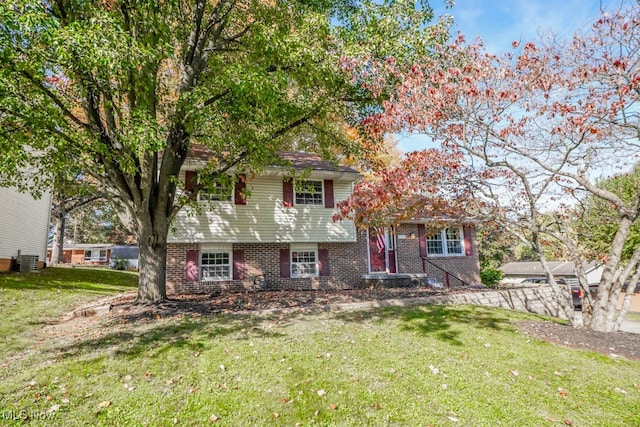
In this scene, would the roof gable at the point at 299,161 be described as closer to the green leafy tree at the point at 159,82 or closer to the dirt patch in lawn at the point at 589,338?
the green leafy tree at the point at 159,82

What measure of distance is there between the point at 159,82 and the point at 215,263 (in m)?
6.62

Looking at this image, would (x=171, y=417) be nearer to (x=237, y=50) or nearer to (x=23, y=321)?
(x=23, y=321)

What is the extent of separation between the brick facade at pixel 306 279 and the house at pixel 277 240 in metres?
0.04

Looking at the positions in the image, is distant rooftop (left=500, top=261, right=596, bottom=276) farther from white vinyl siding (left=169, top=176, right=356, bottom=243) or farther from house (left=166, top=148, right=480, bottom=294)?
white vinyl siding (left=169, top=176, right=356, bottom=243)

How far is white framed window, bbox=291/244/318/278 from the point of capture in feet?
45.1

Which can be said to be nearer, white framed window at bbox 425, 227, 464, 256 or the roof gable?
the roof gable

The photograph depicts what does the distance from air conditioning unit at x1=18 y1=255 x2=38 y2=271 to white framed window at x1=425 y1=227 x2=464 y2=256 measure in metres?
17.5

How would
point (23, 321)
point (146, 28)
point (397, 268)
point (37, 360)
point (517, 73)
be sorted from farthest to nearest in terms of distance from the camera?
point (397, 268) < point (146, 28) < point (23, 321) < point (517, 73) < point (37, 360)

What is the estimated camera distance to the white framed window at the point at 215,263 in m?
12.7

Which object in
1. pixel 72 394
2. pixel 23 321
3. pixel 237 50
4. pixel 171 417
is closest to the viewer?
pixel 171 417

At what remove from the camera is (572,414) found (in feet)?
12.1

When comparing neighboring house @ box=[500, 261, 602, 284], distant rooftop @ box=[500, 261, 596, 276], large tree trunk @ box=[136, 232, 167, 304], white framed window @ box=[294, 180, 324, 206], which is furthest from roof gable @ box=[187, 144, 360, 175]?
distant rooftop @ box=[500, 261, 596, 276]

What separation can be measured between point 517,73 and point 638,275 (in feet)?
13.6

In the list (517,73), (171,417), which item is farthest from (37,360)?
(517,73)
